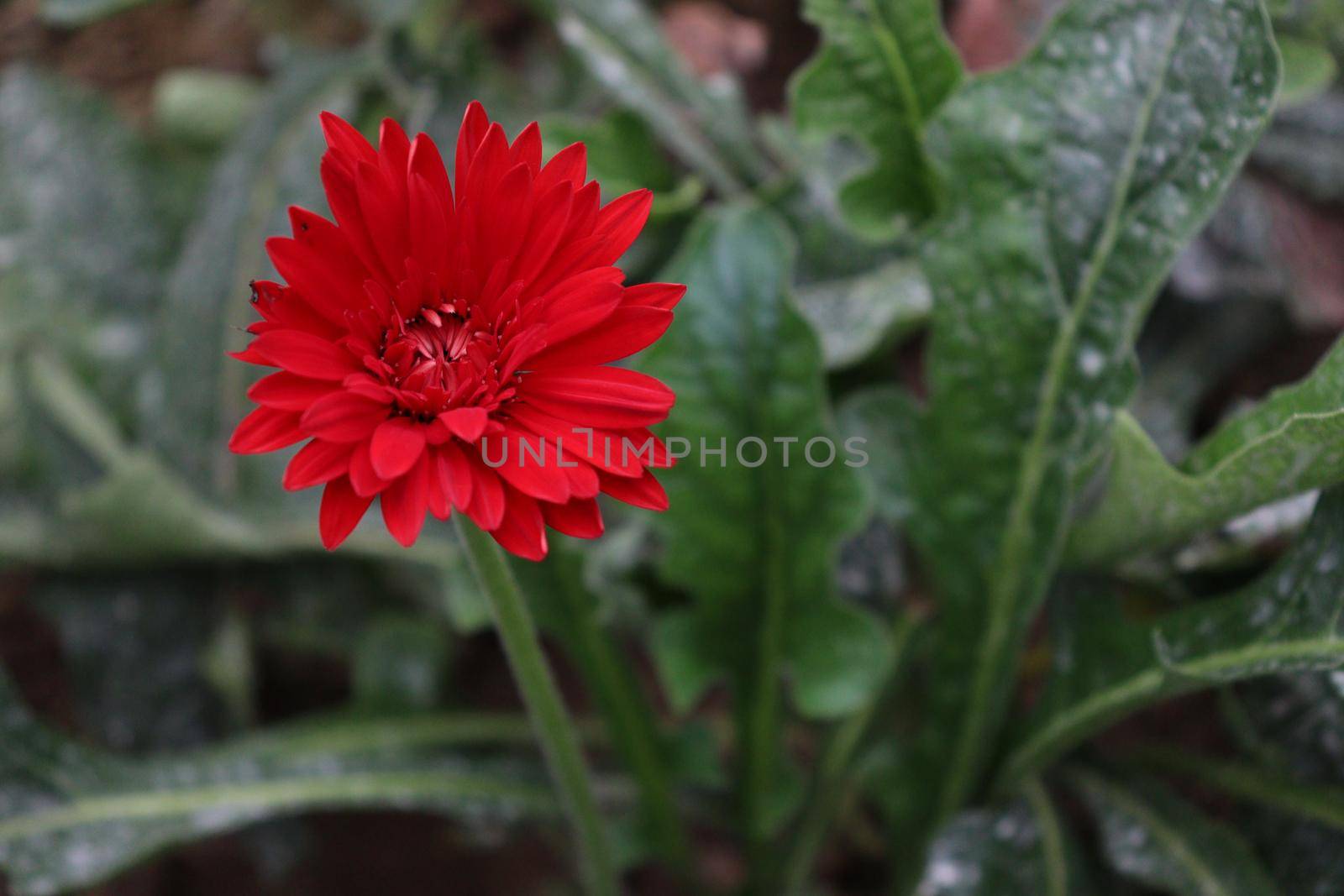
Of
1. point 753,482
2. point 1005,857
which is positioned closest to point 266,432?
point 753,482

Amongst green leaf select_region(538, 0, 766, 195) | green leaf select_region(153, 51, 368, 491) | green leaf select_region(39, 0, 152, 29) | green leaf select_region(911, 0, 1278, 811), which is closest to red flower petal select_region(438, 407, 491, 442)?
green leaf select_region(911, 0, 1278, 811)

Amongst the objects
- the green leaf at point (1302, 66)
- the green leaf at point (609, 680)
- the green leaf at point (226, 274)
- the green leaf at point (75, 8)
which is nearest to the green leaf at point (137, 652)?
the green leaf at point (226, 274)

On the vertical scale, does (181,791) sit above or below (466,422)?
below

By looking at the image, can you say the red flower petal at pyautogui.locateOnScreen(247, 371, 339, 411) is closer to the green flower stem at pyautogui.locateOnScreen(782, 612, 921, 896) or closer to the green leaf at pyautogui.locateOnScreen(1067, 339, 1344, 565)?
the green leaf at pyautogui.locateOnScreen(1067, 339, 1344, 565)

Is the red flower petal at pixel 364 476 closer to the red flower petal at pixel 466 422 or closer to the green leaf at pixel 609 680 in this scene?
the red flower petal at pixel 466 422

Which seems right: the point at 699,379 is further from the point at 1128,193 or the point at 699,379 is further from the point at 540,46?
the point at 540,46

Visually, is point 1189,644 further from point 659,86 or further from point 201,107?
point 201,107
